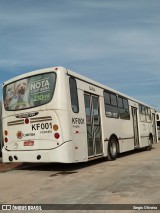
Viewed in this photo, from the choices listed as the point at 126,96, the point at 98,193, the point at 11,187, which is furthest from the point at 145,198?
the point at 126,96

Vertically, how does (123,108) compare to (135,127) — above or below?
above

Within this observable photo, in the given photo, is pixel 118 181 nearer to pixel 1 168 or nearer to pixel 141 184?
pixel 141 184

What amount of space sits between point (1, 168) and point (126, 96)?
742 centimetres

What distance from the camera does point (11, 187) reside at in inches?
347

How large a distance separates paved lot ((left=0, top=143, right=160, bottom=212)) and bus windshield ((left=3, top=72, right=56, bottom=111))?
2190 millimetres

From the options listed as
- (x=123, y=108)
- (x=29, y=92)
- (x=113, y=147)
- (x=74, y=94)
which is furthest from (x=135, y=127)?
(x=29, y=92)

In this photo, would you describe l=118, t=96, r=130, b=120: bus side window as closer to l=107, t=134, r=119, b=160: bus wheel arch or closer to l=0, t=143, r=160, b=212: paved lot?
l=107, t=134, r=119, b=160: bus wheel arch

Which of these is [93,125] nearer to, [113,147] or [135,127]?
[113,147]

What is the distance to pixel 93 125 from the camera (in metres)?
13.0

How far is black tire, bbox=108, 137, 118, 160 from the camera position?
47.0 ft

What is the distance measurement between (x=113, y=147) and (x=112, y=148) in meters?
0.11

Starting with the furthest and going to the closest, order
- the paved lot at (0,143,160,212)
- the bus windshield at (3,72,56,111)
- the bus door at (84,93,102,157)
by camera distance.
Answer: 1. the bus door at (84,93,102,157)
2. the bus windshield at (3,72,56,111)
3. the paved lot at (0,143,160,212)

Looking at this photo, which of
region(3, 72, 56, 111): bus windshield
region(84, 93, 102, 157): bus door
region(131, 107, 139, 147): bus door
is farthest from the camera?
region(131, 107, 139, 147): bus door

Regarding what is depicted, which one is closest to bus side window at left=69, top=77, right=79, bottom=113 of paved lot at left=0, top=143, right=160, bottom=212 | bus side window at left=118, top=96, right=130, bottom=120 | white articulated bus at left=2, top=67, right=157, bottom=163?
white articulated bus at left=2, top=67, right=157, bottom=163
